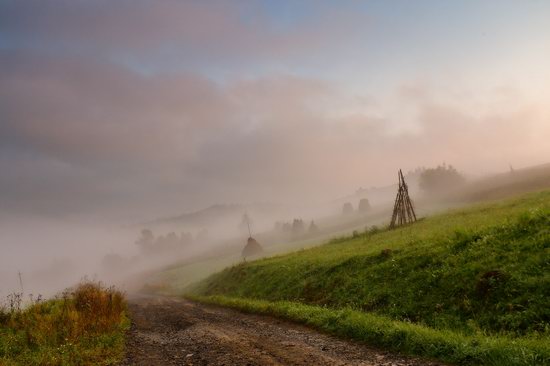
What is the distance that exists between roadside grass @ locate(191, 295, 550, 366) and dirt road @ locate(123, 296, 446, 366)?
1.91 ft

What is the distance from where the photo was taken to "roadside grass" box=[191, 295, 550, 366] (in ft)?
29.8

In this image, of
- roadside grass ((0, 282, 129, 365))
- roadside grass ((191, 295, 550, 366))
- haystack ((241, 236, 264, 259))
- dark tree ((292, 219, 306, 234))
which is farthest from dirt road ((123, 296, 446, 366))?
dark tree ((292, 219, 306, 234))

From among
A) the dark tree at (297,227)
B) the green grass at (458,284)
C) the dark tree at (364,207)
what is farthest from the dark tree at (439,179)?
the green grass at (458,284)

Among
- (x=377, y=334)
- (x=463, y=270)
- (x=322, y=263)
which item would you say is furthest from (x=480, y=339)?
(x=322, y=263)

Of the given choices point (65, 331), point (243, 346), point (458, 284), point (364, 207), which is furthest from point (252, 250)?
point (364, 207)

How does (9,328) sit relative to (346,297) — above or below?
above

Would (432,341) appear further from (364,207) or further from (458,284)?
(364,207)

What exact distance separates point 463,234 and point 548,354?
1153 centimetres

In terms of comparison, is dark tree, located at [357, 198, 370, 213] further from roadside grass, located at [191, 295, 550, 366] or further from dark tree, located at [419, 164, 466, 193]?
roadside grass, located at [191, 295, 550, 366]

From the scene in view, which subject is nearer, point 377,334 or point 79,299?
point 377,334

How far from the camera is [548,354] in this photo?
8648 mm

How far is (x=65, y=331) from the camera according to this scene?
643 inches

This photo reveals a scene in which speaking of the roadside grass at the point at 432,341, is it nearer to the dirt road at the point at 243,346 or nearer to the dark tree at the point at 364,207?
the dirt road at the point at 243,346

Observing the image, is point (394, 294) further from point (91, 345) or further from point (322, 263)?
point (91, 345)
